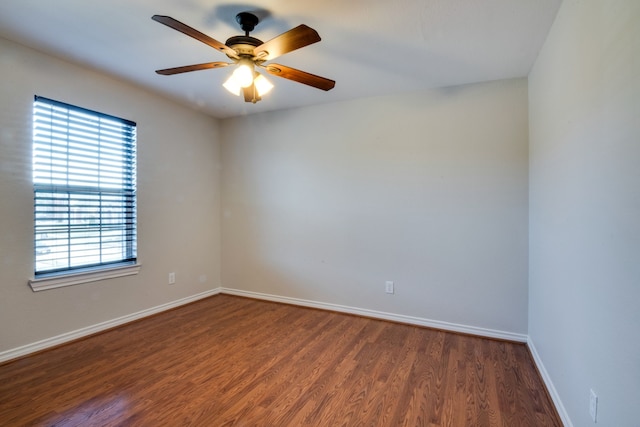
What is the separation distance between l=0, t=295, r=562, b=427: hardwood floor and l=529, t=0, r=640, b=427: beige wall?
0.44m

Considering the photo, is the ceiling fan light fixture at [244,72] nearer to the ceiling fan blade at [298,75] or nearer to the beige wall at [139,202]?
the ceiling fan blade at [298,75]

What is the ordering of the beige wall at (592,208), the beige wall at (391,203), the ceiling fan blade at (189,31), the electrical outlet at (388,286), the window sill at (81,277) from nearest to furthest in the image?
the beige wall at (592,208) → the ceiling fan blade at (189,31) → the window sill at (81,277) → the beige wall at (391,203) → the electrical outlet at (388,286)

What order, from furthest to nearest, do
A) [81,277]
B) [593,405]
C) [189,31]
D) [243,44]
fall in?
[81,277]
[243,44]
[189,31]
[593,405]

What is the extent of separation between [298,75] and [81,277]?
259 cm

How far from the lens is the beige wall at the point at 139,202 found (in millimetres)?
2332

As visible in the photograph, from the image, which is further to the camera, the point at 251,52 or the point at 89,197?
the point at 89,197

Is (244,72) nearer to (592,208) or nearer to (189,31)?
(189,31)

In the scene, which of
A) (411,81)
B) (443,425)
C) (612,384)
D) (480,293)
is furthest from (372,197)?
(612,384)

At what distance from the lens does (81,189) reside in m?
2.75

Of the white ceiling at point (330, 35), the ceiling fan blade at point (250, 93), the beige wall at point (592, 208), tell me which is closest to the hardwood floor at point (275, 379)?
the beige wall at point (592, 208)

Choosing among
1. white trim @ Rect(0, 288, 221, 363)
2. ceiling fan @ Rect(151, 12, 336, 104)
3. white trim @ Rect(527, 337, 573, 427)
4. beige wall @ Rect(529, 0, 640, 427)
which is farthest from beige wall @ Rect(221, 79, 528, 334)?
ceiling fan @ Rect(151, 12, 336, 104)

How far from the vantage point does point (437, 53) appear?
94.6 inches

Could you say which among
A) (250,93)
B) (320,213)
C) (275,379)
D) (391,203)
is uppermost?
(250,93)

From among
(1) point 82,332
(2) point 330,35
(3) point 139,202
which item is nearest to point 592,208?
(2) point 330,35
